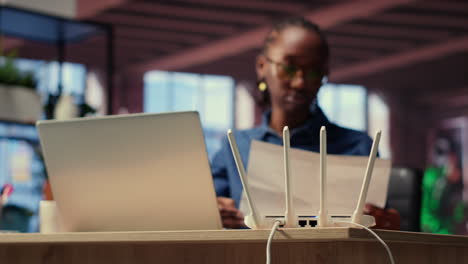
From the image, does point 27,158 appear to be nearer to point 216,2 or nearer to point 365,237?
point 216,2

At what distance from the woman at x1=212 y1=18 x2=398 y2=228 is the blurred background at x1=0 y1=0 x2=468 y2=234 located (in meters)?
1.31

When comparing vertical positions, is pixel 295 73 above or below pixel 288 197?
above

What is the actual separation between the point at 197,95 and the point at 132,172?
11200 mm

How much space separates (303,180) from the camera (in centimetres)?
152

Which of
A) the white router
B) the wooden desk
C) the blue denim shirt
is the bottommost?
the wooden desk

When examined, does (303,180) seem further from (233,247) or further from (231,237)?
(231,237)

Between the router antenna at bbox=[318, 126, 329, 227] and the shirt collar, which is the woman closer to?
the shirt collar

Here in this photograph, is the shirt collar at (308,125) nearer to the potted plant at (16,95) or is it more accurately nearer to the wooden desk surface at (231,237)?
the wooden desk surface at (231,237)

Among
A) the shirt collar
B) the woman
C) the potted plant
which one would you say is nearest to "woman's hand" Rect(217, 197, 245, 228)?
the woman

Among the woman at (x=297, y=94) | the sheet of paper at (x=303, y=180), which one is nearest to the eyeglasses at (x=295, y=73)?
the woman at (x=297, y=94)

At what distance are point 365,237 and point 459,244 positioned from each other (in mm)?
335

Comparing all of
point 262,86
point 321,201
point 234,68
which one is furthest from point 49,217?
point 234,68

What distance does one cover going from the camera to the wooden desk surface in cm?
122

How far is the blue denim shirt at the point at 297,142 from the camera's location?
2.45 meters
